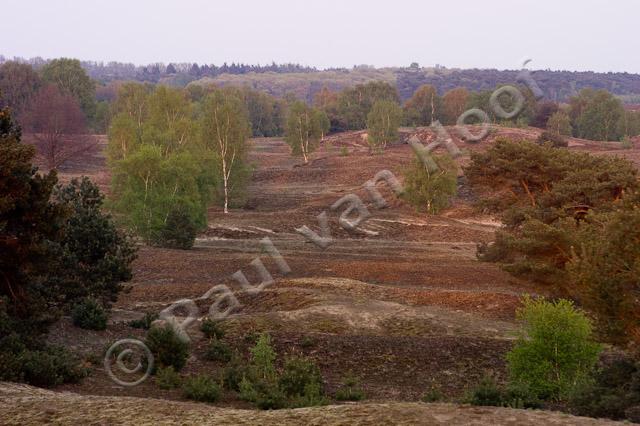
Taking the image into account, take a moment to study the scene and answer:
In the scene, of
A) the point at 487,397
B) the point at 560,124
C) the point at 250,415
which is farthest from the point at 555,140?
the point at 250,415

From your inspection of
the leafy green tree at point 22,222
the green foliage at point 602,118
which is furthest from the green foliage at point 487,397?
the green foliage at point 602,118

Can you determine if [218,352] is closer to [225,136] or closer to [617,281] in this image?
[617,281]

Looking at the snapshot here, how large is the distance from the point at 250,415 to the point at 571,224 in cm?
2256

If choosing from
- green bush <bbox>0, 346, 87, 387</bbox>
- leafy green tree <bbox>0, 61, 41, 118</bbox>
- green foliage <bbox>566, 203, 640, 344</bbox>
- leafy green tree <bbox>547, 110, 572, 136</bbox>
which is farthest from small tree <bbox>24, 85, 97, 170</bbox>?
leafy green tree <bbox>547, 110, 572, 136</bbox>

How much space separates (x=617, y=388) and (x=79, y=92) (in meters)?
114

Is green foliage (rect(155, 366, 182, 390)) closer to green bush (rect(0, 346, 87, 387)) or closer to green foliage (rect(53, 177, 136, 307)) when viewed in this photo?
green bush (rect(0, 346, 87, 387))

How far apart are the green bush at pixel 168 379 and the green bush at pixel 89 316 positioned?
21.3ft

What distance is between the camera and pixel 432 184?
61906 millimetres

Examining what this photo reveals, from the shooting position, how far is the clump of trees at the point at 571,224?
15906 millimetres

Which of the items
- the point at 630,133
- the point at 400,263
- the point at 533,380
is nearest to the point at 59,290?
the point at 533,380

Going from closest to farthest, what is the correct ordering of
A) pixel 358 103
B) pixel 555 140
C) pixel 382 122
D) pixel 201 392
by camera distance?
pixel 201 392 < pixel 555 140 < pixel 382 122 < pixel 358 103

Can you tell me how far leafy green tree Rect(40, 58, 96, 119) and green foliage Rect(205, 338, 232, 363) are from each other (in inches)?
4016

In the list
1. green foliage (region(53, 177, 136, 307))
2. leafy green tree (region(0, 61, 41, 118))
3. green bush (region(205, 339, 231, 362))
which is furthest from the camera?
leafy green tree (region(0, 61, 41, 118))

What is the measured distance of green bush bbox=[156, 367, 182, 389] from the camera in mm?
15758
